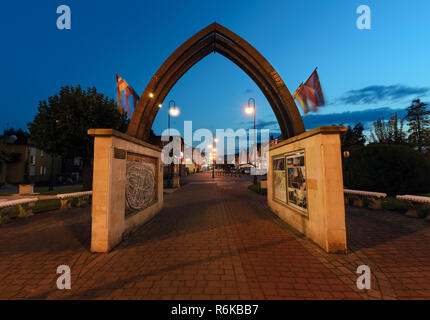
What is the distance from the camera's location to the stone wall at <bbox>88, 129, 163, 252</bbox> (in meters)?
4.21

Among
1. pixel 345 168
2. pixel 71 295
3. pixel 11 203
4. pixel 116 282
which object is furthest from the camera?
pixel 345 168

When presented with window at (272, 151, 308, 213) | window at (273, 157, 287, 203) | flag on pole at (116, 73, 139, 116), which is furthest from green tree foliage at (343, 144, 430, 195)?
flag on pole at (116, 73, 139, 116)

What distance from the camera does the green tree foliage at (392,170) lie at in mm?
9031

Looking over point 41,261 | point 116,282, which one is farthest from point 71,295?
point 41,261

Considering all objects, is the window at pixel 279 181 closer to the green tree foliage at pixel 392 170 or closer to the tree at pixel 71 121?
the green tree foliage at pixel 392 170

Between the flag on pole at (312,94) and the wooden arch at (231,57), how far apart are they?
1.11m

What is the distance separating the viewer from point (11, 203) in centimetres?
653

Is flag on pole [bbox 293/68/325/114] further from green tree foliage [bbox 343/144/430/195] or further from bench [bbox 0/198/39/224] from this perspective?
bench [bbox 0/198/39/224]

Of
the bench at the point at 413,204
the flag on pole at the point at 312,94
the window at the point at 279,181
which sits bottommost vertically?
the bench at the point at 413,204

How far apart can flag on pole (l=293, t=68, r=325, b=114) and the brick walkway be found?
4.67 m

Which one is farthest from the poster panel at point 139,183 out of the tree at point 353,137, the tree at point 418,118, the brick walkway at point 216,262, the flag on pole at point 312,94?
the tree at point 418,118

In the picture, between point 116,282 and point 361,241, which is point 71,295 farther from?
point 361,241

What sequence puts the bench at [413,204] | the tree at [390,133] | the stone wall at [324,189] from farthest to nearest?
the tree at [390,133] < the bench at [413,204] < the stone wall at [324,189]
